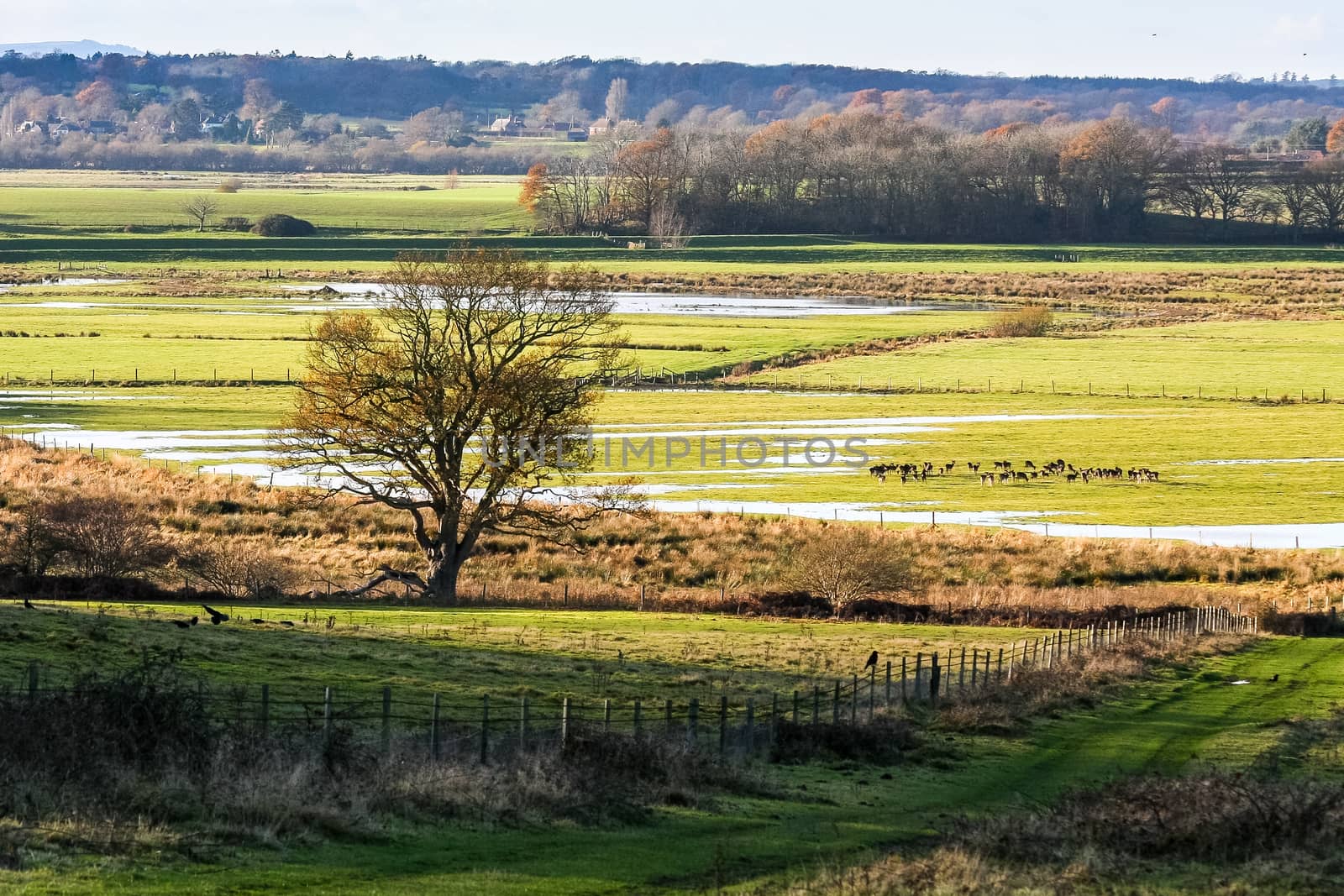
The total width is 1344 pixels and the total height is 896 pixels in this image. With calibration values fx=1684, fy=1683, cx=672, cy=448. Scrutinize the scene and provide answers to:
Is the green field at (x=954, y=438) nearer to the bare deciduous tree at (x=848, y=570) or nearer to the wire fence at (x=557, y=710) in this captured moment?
the bare deciduous tree at (x=848, y=570)

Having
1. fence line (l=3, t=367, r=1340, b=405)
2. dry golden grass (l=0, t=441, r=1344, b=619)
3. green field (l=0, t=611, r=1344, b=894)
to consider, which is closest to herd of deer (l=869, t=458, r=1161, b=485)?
dry golden grass (l=0, t=441, r=1344, b=619)

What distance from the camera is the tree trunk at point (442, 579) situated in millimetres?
43375

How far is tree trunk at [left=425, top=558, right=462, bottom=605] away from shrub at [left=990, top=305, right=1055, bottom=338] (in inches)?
3085

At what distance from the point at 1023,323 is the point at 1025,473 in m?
58.0

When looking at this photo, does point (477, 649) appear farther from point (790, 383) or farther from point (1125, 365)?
point (1125, 365)

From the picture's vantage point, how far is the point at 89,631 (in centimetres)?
2733

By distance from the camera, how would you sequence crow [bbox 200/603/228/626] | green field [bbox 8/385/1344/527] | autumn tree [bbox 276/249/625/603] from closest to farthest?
crow [bbox 200/603/228/626] < autumn tree [bbox 276/249/625/603] < green field [bbox 8/385/1344/527]

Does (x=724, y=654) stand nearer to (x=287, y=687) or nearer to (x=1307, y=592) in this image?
(x=287, y=687)

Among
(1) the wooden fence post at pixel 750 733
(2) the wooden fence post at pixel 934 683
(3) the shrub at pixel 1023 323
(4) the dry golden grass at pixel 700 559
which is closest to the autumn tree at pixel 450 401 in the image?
(4) the dry golden grass at pixel 700 559

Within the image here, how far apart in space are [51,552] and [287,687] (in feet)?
61.5

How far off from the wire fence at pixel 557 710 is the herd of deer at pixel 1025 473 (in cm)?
2991

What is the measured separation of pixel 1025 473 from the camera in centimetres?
6203

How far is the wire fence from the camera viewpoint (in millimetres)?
20828

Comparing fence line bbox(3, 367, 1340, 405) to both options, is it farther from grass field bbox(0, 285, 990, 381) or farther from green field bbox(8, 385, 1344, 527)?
green field bbox(8, 385, 1344, 527)
